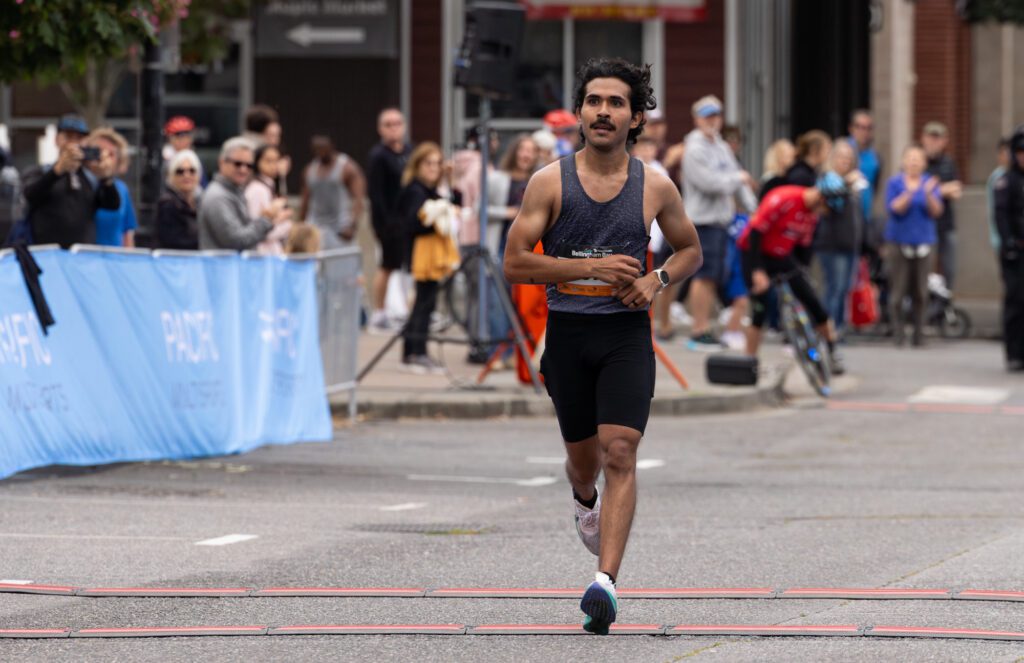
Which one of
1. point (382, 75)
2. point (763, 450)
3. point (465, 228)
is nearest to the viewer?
point (763, 450)

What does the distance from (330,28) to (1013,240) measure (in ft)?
30.1

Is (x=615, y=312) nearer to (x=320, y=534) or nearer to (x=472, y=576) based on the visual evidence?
(x=472, y=576)

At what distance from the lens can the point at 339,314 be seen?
14.3m

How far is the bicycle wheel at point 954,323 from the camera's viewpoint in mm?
22688

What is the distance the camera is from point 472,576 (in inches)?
320

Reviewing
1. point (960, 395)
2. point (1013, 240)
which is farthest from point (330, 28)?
point (960, 395)

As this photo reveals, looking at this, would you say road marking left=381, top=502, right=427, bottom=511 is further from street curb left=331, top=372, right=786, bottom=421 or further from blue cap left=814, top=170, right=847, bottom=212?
blue cap left=814, top=170, right=847, bottom=212

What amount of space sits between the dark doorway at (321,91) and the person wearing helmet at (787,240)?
9274 mm

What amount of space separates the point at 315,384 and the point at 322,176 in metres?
6.17

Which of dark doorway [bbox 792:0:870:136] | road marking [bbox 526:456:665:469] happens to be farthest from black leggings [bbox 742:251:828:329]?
dark doorway [bbox 792:0:870:136]

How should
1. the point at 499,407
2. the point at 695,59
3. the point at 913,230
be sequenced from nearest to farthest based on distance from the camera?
1. the point at 499,407
2. the point at 913,230
3. the point at 695,59

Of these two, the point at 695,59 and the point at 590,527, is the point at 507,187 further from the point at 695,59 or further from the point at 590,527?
the point at 590,527

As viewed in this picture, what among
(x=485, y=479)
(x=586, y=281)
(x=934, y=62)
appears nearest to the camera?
(x=586, y=281)

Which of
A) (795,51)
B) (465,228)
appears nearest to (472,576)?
(465,228)
